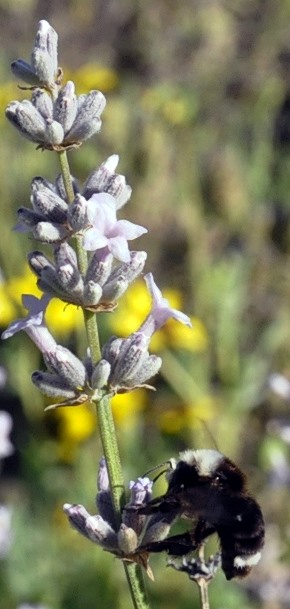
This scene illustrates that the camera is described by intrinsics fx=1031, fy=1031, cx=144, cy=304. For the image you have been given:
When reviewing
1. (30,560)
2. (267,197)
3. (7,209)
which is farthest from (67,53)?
(30,560)

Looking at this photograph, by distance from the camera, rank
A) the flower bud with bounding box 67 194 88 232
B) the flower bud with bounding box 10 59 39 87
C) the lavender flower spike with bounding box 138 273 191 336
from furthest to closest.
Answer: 1. the lavender flower spike with bounding box 138 273 191 336
2. the flower bud with bounding box 10 59 39 87
3. the flower bud with bounding box 67 194 88 232

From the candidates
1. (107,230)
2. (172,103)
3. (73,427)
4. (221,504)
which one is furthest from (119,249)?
(172,103)

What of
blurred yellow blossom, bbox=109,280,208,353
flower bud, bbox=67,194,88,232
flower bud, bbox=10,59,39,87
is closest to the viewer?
flower bud, bbox=67,194,88,232

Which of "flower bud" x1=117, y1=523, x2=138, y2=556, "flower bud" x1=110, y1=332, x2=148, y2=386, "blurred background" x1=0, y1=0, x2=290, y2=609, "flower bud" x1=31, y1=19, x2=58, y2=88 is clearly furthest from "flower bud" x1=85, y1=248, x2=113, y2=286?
"blurred background" x1=0, y1=0, x2=290, y2=609

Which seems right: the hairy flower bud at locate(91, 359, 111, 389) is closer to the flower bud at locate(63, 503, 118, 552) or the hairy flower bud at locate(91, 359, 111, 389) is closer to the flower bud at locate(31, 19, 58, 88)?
the flower bud at locate(63, 503, 118, 552)

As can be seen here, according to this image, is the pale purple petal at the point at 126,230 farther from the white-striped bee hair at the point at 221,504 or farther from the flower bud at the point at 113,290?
the white-striped bee hair at the point at 221,504

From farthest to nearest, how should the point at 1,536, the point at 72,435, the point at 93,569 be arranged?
the point at 72,435 < the point at 93,569 < the point at 1,536

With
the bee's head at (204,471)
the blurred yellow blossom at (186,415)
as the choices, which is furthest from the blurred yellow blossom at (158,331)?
the bee's head at (204,471)

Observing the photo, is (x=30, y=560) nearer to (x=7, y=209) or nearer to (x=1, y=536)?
(x=1, y=536)
